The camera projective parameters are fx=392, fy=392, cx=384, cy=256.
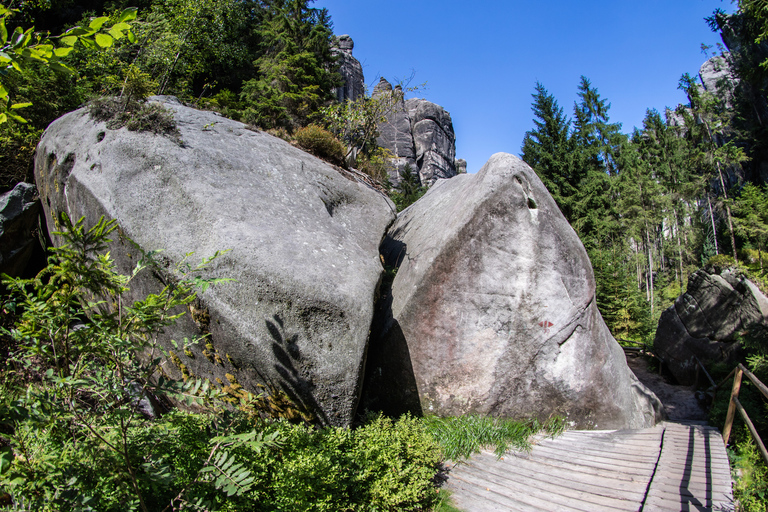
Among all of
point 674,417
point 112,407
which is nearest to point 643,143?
point 674,417

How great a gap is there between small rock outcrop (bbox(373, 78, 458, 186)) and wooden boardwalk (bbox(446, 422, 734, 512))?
3524 cm

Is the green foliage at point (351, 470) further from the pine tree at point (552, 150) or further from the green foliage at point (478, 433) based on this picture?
the pine tree at point (552, 150)

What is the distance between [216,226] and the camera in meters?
4.47

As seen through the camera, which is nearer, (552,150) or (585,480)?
(585,480)

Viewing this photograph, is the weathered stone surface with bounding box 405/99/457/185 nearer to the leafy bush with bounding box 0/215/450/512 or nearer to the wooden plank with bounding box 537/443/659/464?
the wooden plank with bounding box 537/443/659/464

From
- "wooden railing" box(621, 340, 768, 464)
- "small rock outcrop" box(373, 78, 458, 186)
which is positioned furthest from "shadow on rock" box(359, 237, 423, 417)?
"small rock outcrop" box(373, 78, 458, 186)

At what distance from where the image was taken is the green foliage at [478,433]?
516 cm

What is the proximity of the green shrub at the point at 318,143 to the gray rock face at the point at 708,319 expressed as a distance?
9647 millimetres

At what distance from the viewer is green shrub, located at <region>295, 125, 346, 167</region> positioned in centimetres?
775

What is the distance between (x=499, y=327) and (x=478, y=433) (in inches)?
60.3

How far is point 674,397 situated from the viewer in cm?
1094

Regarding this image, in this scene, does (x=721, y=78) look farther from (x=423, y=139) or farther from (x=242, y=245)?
(x=242, y=245)

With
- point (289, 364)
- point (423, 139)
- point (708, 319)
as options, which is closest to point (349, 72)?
point (423, 139)

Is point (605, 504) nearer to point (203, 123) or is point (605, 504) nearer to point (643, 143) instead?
point (203, 123)
